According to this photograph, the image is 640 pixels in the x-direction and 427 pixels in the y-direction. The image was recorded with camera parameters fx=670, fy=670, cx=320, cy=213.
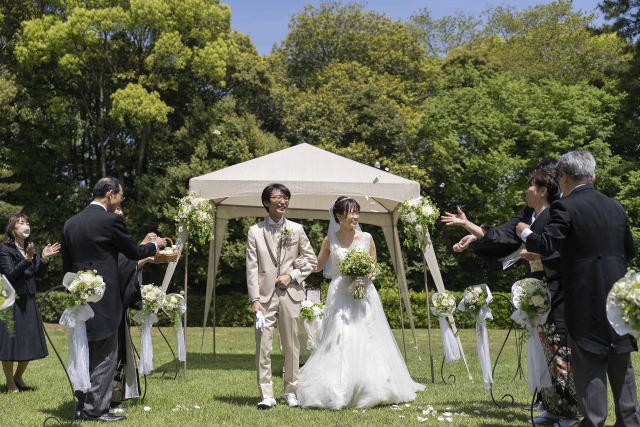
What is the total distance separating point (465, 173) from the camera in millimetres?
25906

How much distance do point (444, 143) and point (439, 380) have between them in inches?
699

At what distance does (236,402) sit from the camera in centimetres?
730

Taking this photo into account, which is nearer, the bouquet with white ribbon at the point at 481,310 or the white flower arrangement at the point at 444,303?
the bouquet with white ribbon at the point at 481,310

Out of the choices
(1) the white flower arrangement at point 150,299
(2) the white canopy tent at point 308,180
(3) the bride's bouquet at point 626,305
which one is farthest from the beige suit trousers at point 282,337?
(3) the bride's bouquet at point 626,305

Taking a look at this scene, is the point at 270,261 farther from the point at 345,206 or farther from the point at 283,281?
the point at 345,206

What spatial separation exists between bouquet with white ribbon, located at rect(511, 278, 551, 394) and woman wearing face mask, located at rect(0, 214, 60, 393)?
516 cm

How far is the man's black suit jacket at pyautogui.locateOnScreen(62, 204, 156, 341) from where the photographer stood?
6066 mm

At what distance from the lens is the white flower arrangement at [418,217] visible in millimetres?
9125

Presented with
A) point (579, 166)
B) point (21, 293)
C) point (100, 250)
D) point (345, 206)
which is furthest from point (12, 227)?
point (579, 166)

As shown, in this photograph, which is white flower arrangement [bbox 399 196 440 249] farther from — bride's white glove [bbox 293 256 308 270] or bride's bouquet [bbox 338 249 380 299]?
bride's white glove [bbox 293 256 308 270]

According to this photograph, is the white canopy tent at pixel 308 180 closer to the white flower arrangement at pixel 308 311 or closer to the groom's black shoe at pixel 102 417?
the white flower arrangement at pixel 308 311

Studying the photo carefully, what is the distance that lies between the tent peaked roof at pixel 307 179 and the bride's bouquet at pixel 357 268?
2.69 m

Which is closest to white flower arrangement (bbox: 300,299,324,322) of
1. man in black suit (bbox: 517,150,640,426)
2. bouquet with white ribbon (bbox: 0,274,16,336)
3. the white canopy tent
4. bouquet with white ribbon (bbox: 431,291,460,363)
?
bouquet with white ribbon (bbox: 431,291,460,363)

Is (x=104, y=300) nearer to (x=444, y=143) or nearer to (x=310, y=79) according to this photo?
(x=444, y=143)
